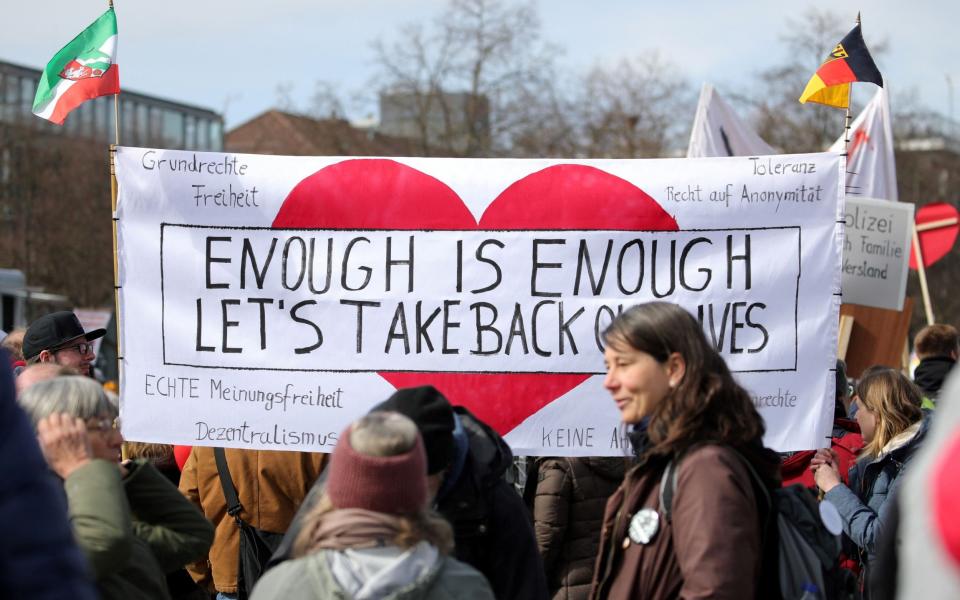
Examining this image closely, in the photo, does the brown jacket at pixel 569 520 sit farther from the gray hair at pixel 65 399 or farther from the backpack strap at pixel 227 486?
the gray hair at pixel 65 399

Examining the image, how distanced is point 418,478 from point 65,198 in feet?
104

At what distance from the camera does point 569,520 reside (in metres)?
4.67

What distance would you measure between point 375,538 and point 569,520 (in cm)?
236

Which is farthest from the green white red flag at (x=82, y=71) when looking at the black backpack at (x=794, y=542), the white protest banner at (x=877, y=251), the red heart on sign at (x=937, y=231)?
the red heart on sign at (x=937, y=231)

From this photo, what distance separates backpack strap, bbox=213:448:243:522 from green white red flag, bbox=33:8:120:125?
1683 mm

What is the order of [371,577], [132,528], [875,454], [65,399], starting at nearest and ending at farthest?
1. [371,577]
2. [65,399]
3. [132,528]
4. [875,454]

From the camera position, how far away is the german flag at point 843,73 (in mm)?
5211

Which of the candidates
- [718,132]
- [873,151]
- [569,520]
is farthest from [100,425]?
[873,151]

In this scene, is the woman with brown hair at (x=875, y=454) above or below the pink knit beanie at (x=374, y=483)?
below

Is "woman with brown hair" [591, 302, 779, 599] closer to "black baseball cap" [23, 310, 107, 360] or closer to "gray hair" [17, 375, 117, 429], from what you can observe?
"gray hair" [17, 375, 117, 429]

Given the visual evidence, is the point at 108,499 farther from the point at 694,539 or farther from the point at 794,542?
the point at 794,542

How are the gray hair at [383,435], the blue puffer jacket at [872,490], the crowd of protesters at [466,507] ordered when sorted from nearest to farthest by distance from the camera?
the crowd of protesters at [466,507], the gray hair at [383,435], the blue puffer jacket at [872,490]

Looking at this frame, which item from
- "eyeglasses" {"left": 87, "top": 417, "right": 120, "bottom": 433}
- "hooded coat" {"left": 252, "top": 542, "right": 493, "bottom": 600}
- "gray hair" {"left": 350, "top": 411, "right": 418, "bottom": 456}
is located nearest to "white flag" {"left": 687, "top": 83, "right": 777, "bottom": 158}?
"eyeglasses" {"left": 87, "top": 417, "right": 120, "bottom": 433}

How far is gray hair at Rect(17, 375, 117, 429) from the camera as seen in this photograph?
9.63 ft
